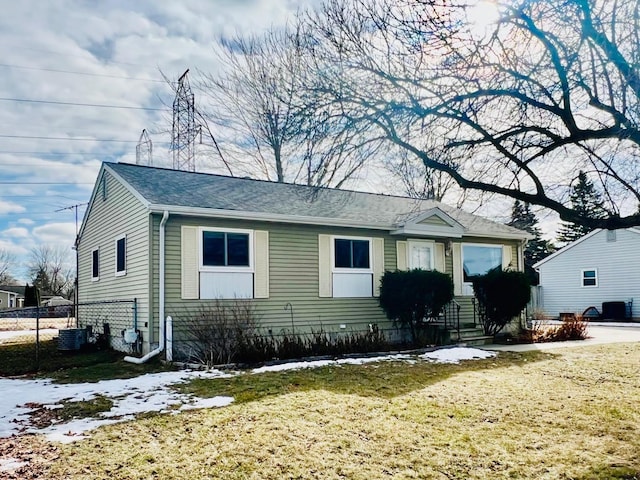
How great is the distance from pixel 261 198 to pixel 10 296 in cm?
5792

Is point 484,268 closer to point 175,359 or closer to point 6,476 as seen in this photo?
point 175,359

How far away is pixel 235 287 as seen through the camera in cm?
1144

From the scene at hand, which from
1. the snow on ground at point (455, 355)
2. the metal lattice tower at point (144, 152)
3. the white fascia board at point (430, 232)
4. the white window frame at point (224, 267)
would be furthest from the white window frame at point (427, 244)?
the metal lattice tower at point (144, 152)

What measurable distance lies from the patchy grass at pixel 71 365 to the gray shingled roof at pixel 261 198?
323 cm

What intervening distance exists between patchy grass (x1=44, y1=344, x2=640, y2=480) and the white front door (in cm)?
646

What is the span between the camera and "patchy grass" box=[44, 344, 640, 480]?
4305 mm

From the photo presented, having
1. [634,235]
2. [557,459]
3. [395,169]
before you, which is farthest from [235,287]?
[634,235]

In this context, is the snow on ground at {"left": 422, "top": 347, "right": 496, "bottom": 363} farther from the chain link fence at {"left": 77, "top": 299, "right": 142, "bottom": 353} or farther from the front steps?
the chain link fence at {"left": 77, "top": 299, "right": 142, "bottom": 353}

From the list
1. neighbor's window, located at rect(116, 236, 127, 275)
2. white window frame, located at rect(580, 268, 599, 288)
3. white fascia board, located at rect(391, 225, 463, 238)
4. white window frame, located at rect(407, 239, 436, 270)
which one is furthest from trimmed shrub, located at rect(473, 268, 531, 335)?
white window frame, located at rect(580, 268, 599, 288)

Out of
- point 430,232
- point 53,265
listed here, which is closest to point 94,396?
point 430,232

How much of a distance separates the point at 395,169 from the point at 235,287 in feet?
17.1

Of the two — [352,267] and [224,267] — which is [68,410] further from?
[352,267]

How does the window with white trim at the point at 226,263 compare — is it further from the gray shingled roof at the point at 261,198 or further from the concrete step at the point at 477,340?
the concrete step at the point at 477,340

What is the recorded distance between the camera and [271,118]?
11.4 m
